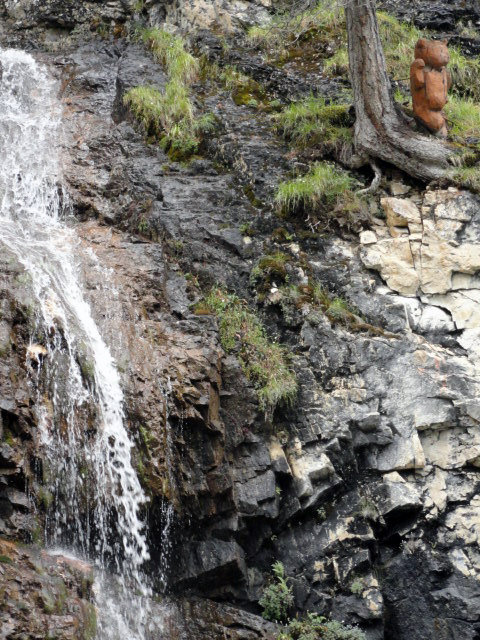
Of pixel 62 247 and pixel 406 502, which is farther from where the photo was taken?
pixel 62 247

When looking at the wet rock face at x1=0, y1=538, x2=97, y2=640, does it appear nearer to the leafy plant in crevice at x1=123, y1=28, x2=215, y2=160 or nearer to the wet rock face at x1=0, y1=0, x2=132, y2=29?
the leafy plant in crevice at x1=123, y1=28, x2=215, y2=160

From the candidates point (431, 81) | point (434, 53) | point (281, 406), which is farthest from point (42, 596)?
point (434, 53)

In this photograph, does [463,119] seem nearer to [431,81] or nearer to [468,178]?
[431,81]

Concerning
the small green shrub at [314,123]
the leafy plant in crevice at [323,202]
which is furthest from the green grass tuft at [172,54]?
the leafy plant in crevice at [323,202]

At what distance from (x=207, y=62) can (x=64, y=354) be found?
7290 millimetres

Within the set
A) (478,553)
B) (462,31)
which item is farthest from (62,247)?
(462,31)

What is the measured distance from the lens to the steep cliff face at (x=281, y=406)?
21.7 feet

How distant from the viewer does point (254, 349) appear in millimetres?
8016

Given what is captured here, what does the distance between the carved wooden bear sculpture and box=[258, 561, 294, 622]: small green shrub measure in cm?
640

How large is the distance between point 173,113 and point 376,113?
3011 millimetres

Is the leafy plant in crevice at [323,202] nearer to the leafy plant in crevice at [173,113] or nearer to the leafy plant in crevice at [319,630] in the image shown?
the leafy plant in crevice at [173,113]

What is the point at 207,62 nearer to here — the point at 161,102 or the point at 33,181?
the point at 161,102

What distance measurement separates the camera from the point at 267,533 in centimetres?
713

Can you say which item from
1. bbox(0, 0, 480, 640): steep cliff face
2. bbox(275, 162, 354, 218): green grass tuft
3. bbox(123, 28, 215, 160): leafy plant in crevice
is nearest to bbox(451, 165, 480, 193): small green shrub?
bbox(0, 0, 480, 640): steep cliff face
